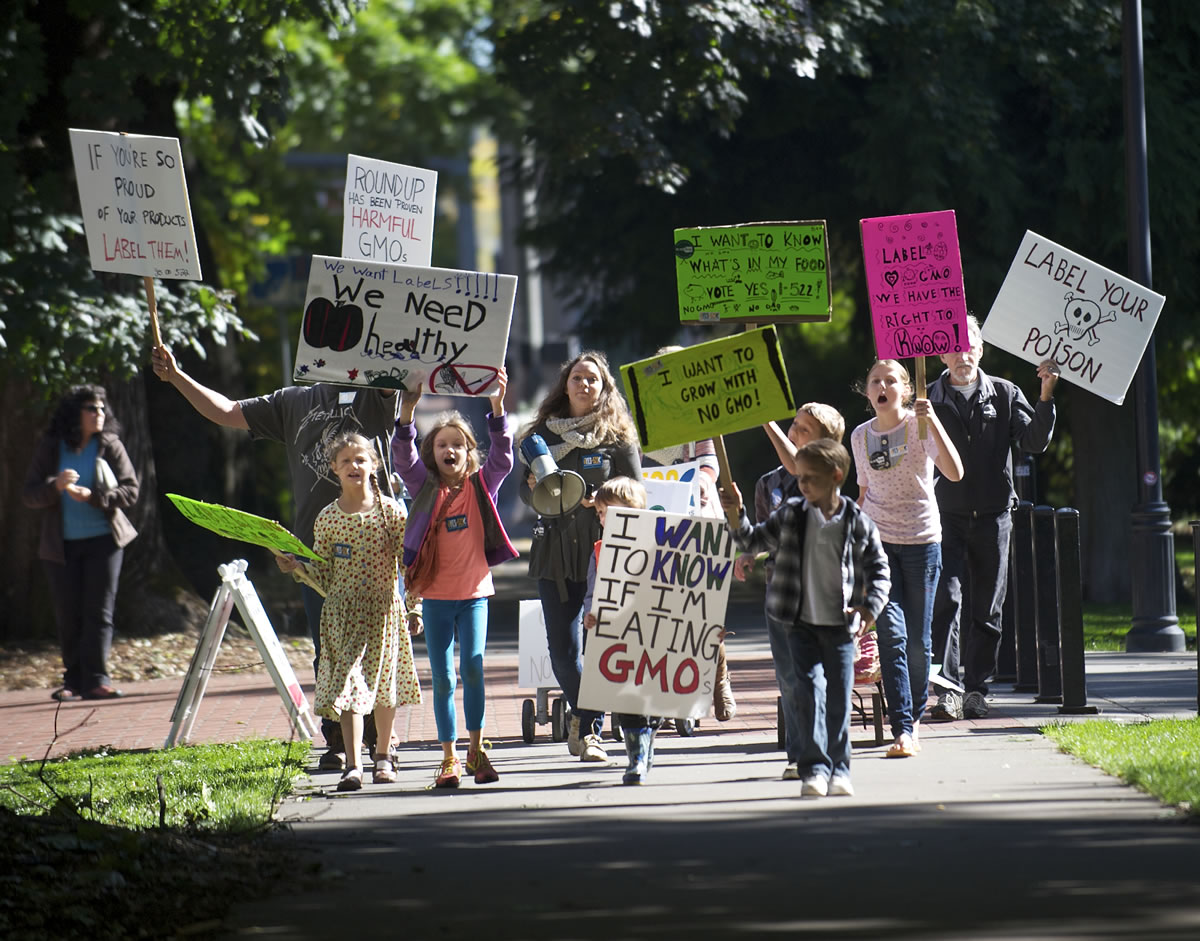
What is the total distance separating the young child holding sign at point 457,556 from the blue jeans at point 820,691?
4.59 ft

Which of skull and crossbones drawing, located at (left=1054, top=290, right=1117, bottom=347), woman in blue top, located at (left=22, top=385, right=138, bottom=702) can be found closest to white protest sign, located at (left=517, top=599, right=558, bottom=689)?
skull and crossbones drawing, located at (left=1054, top=290, right=1117, bottom=347)

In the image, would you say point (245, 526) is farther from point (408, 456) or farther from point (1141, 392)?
point (1141, 392)

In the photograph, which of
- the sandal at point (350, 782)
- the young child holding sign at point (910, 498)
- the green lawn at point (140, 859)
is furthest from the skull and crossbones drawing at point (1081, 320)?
the green lawn at point (140, 859)

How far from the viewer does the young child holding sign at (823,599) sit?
702 centimetres

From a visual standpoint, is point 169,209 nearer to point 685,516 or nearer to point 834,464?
point 685,516

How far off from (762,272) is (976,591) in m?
2.11

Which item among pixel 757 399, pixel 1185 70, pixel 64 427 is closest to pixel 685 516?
pixel 757 399

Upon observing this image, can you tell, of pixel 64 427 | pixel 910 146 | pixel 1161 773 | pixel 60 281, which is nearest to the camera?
pixel 1161 773

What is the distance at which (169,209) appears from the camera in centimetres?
897

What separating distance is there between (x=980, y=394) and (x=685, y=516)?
7.59 feet

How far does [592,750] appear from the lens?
26.9 ft

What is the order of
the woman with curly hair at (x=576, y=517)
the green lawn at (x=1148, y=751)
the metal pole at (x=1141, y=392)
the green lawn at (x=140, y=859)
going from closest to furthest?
the green lawn at (x=140, y=859) < the green lawn at (x=1148, y=751) < the woman with curly hair at (x=576, y=517) < the metal pole at (x=1141, y=392)

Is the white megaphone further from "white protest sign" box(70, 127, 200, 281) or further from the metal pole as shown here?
the metal pole

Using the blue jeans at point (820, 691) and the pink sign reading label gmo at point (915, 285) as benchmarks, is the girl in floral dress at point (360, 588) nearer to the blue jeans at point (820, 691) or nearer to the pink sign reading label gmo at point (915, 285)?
the blue jeans at point (820, 691)
